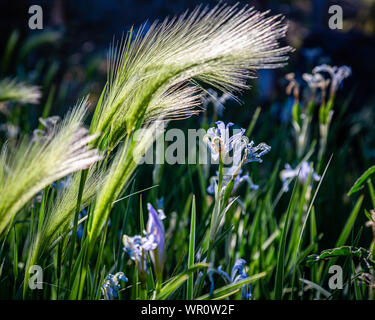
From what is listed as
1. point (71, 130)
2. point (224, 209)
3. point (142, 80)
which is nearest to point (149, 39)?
point (142, 80)

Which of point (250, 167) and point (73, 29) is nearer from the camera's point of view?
point (250, 167)

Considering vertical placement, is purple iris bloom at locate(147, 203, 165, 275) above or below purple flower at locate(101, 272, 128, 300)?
above

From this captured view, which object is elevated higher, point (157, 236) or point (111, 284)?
point (157, 236)

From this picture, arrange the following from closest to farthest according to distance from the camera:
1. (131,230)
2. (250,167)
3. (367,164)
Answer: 1. (131,230)
2. (250,167)
3. (367,164)

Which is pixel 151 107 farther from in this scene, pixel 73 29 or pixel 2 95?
pixel 73 29

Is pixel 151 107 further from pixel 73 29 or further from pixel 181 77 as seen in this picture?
pixel 73 29

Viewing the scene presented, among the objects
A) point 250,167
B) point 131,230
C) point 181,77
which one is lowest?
point 131,230

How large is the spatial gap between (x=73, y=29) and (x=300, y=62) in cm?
321

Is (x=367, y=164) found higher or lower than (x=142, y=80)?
lower

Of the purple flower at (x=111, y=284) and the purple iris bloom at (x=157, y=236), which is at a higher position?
the purple iris bloom at (x=157, y=236)

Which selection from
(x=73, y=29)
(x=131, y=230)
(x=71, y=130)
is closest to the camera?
(x=71, y=130)

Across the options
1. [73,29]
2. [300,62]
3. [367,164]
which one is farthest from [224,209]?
[73,29]

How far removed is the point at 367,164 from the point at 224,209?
3.88 ft
